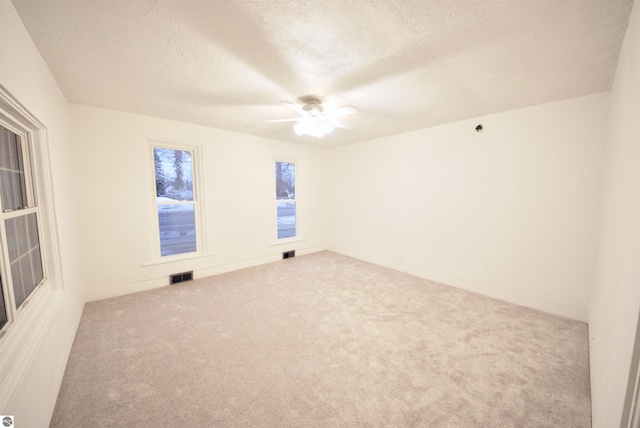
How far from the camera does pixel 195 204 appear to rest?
12.4ft

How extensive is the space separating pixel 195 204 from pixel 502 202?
4473 mm

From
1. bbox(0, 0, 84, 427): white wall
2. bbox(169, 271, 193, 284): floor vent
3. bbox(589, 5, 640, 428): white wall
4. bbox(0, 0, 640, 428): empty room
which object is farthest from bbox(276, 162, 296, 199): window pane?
bbox(589, 5, 640, 428): white wall

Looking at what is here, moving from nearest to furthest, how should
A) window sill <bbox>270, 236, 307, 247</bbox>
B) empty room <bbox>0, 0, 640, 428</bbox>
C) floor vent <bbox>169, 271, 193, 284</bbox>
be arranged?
empty room <bbox>0, 0, 640, 428</bbox> < floor vent <bbox>169, 271, 193, 284</bbox> < window sill <bbox>270, 236, 307, 247</bbox>

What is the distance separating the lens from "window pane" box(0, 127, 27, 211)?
1390mm

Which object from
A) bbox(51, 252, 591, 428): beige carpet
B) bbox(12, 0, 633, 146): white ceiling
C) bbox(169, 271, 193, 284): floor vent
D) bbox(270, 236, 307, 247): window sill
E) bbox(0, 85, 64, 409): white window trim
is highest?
bbox(12, 0, 633, 146): white ceiling

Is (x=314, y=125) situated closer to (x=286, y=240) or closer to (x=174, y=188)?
(x=286, y=240)

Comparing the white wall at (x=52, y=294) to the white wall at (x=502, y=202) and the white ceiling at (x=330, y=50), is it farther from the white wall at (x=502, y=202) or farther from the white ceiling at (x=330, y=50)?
the white wall at (x=502, y=202)

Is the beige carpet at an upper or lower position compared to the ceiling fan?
lower

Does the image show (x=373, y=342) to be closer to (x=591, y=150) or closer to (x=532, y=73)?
(x=532, y=73)

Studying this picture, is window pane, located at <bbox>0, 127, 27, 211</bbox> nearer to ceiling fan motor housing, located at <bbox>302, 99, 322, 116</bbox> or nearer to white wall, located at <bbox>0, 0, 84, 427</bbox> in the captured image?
white wall, located at <bbox>0, 0, 84, 427</bbox>

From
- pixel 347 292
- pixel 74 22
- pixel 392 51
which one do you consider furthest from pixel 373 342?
pixel 74 22

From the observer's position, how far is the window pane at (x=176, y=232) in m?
5.47

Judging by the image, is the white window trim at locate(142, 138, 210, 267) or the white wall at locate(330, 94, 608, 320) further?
the white window trim at locate(142, 138, 210, 267)

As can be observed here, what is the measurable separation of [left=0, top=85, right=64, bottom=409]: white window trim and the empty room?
0.05 feet
